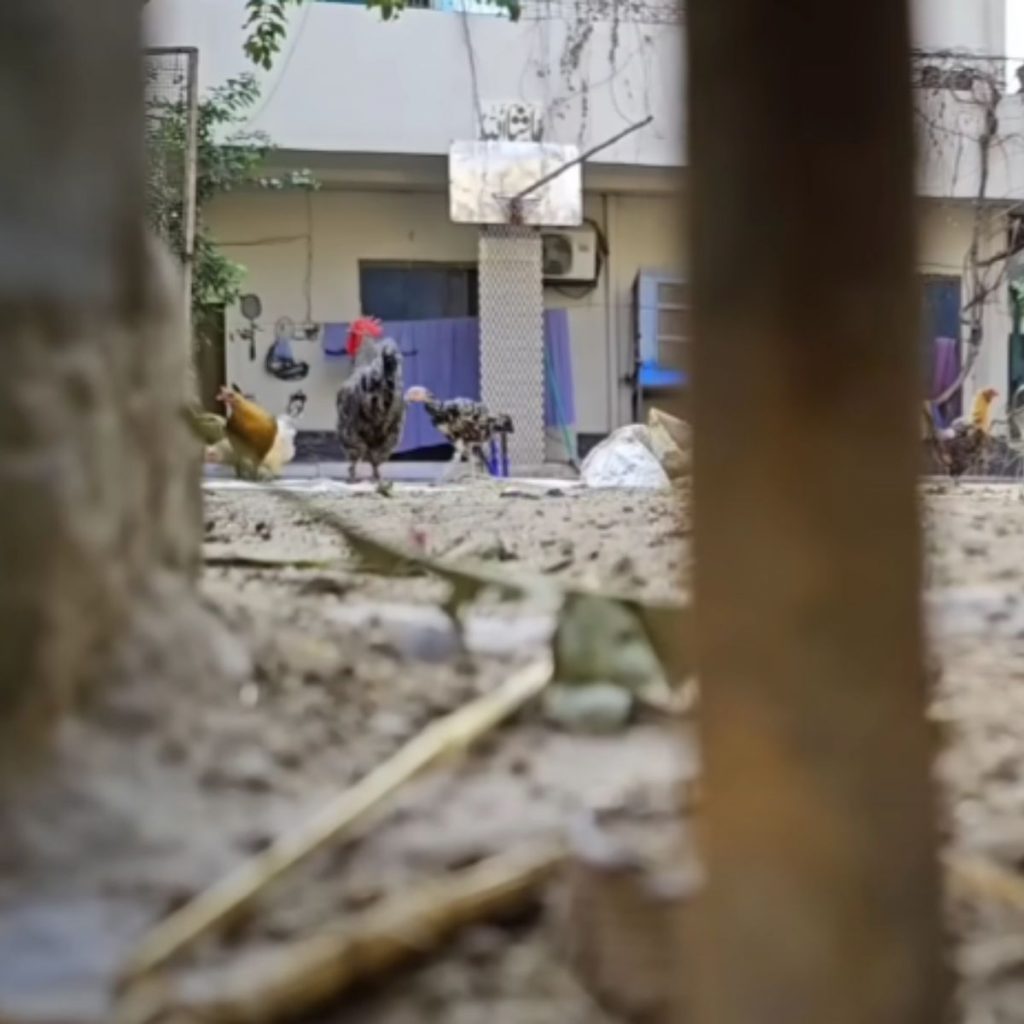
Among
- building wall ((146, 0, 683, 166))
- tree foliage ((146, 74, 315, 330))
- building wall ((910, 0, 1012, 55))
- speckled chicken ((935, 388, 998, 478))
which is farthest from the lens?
building wall ((146, 0, 683, 166))

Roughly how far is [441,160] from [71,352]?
22.3ft

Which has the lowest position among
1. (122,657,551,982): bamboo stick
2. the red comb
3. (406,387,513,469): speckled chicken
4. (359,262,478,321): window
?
(122,657,551,982): bamboo stick

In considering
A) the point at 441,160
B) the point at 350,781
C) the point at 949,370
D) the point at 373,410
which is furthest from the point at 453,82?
the point at 350,781

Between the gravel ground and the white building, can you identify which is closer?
the gravel ground

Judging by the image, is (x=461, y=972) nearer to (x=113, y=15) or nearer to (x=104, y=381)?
(x=104, y=381)

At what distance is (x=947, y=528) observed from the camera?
2346mm

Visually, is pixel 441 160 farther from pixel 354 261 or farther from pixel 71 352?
pixel 71 352

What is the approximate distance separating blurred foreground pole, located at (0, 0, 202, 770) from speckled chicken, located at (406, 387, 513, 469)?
5380 mm

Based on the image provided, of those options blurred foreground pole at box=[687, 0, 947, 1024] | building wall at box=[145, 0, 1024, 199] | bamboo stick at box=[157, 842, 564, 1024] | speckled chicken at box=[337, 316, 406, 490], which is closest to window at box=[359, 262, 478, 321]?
building wall at box=[145, 0, 1024, 199]

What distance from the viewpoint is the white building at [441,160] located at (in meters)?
6.50

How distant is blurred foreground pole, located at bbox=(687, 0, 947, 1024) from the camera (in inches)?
19.4

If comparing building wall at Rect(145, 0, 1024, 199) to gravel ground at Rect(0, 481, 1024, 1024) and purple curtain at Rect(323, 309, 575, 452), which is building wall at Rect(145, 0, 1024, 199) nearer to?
purple curtain at Rect(323, 309, 575, 452)

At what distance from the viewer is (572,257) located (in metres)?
7.73

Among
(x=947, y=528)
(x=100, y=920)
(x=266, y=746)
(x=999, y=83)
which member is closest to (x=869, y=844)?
(x=100, y=920)
